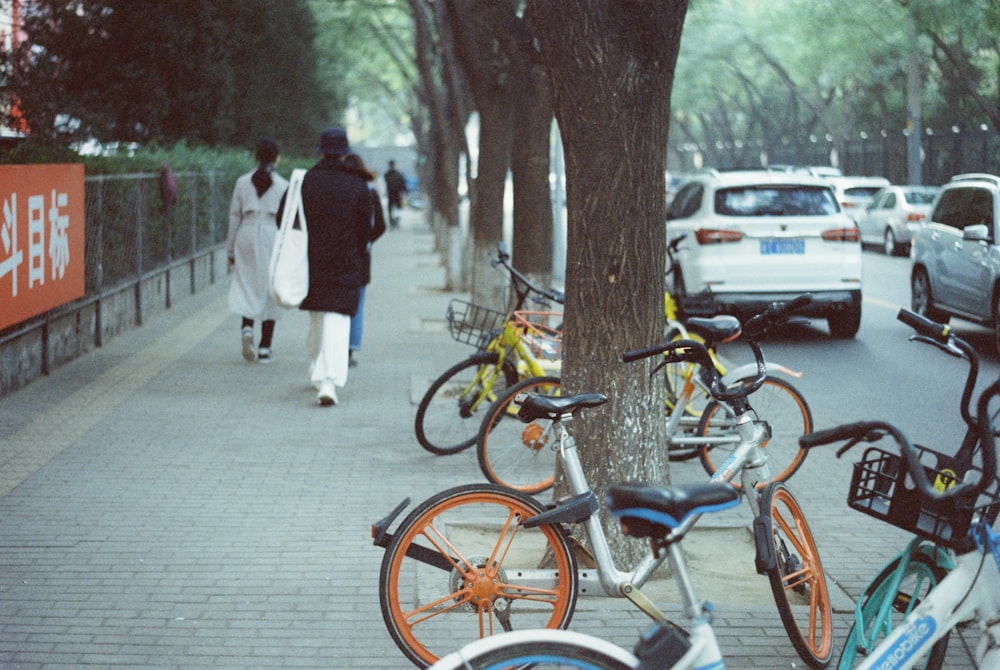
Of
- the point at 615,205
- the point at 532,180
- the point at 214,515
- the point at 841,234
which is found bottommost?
the point at 214,515

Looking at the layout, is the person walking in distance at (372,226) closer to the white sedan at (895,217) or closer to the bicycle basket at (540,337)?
the bicycle basket at (540,337)

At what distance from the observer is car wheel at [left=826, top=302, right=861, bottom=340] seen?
14875 mm

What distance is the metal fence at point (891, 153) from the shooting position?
35.5 m

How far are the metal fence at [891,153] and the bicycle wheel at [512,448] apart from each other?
2779 cm

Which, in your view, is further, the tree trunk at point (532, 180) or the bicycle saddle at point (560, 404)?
the tree trunk at point (532, 180)

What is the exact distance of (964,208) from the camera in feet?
46.8

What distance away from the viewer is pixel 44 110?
1739cm

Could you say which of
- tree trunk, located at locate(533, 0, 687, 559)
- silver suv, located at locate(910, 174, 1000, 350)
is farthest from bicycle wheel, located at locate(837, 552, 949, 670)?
silver suv, located at locate(910, 174, 1000, 350)

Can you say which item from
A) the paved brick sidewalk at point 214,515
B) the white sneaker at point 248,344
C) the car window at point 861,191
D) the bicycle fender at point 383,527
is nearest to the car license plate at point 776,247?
the paved brick sidewalk at point 214,515

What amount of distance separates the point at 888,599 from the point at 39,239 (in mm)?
7822

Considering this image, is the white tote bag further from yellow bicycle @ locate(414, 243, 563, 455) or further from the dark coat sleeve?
yellow bicycle @ locate(414, 243, 563, 455)

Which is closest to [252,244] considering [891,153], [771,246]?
[771,246]

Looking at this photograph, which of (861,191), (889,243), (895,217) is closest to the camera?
(895,217)

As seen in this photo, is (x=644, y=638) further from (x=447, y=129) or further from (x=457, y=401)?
(x=447, y=129)
